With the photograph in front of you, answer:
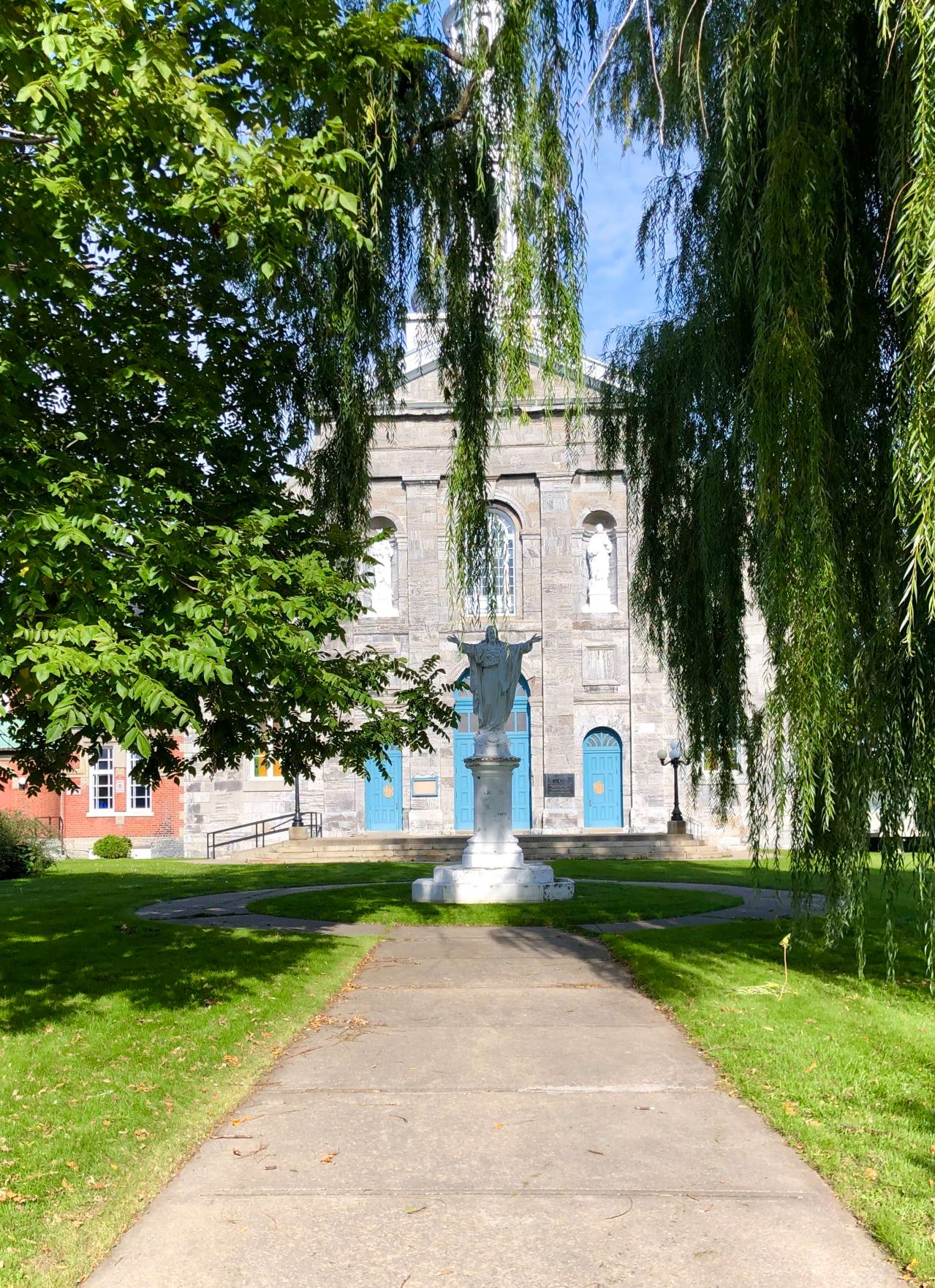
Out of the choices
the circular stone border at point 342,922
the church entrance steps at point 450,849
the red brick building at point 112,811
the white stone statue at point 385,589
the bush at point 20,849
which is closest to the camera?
the circular stone border at point 342,922

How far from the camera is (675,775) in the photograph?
30766 millimetres

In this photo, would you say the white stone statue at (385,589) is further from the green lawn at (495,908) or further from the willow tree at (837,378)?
the willow tree at (837,378)

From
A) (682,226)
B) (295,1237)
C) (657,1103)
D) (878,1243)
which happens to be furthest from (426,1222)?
(682,226)

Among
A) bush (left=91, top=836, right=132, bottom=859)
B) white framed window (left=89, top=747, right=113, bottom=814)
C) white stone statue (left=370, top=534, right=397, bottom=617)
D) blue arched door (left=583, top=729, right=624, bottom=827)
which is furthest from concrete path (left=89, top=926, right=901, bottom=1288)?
white framed window (left=89, top=747, right=113, bottom=814)

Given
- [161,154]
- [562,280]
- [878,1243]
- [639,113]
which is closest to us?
[878,1243]

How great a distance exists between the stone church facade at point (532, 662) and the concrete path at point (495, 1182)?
2412 centimetres

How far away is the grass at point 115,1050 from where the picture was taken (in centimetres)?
469

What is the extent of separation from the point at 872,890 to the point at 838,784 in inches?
494

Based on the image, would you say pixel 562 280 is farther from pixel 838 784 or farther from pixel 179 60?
pixel 838 784

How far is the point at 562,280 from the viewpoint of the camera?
27.4ft

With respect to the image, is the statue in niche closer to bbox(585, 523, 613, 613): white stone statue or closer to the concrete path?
the concrete path


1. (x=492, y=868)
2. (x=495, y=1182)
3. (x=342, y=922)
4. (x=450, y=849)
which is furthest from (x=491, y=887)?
(x=450, y=849)

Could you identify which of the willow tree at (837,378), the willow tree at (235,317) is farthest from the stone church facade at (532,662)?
the willow tree at (837,378)

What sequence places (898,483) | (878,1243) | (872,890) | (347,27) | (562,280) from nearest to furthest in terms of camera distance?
1. (878,1243)
2. (898,483)
3. (347,27)
4. (562,280)
5. (872,890)
